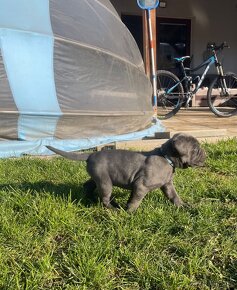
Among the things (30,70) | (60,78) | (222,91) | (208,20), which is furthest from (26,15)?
(208,20)

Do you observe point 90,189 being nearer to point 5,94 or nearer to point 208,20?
point 5,94

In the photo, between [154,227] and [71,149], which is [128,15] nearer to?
[71,149]

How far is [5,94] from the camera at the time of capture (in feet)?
16.0

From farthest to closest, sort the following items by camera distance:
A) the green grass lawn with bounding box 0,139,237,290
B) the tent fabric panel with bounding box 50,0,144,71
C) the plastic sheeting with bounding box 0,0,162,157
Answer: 1. the tent fabric panel with bounding box 50,0,144,71
2. the plastic sheeting with bounding box 0,0,162,157
3. the green grass lawn with bounding box 0,139,237,290

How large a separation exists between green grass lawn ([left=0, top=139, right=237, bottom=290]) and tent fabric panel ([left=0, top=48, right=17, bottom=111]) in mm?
1433

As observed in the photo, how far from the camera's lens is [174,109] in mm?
8812

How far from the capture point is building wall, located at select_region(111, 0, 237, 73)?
Result: 41.6ft

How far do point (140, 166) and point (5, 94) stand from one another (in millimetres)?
2521

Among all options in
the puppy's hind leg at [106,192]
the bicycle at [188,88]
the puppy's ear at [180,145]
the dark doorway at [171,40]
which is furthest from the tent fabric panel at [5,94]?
the dark doorway at [171,40]

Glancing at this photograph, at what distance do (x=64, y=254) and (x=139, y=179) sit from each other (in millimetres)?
765

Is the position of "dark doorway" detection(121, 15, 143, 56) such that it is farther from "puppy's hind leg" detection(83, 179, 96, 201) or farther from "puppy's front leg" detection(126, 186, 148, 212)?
"puppy's front leg" detection(126, 186, 148, 212)

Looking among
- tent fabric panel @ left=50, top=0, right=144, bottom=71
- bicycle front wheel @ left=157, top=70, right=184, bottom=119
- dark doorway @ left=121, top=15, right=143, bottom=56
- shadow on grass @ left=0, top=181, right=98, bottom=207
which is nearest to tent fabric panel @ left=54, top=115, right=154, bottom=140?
tent fabric panel @ left=50, top=0, right=144, bottom=71

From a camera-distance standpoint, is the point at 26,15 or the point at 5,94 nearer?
the point at 5,94

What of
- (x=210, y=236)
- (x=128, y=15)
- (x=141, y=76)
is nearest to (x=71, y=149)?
(x=141, y=76)
